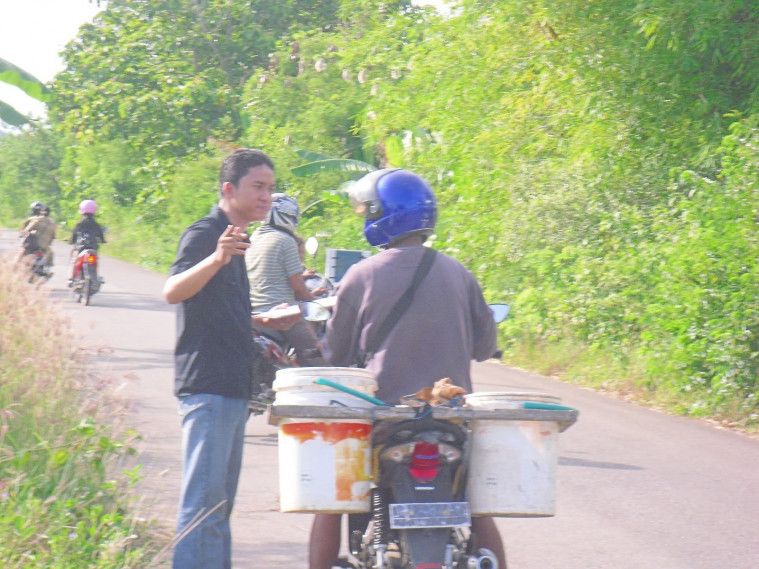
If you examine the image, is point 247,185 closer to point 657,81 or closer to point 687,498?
point 687,498

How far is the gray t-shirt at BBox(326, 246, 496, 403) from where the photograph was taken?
15.7 ft

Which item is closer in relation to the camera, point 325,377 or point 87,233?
point 325,377

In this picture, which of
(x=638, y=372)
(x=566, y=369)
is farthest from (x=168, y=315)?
(x=638, y=372)

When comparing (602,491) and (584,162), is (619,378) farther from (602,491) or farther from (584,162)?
(602,491)

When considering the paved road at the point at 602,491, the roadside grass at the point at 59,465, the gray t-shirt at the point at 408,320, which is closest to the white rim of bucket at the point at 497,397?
the gray t-shirt at the point at 408,320

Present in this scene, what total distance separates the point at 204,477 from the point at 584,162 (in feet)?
42.5

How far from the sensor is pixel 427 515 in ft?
14.2

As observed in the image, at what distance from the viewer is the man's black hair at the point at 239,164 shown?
5.36 meters

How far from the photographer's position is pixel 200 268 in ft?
16.5

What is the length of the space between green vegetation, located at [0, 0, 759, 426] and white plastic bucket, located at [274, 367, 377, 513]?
8.82 meters

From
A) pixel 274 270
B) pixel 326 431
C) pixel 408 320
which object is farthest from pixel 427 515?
pixel 274 270

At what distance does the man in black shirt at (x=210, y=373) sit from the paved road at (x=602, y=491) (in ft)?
4.81

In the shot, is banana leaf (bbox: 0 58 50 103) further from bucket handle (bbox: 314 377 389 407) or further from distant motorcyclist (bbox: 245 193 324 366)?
bucket handle (bbox: 314 377 389 407)

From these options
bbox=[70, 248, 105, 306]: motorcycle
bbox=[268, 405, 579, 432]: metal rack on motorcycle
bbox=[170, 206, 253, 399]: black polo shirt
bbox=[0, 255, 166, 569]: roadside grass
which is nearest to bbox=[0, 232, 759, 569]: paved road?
bbox=[0, 255, 166, 569]: roadside grass
